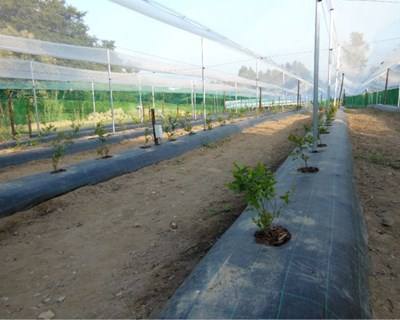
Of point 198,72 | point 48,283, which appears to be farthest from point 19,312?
point 198,72

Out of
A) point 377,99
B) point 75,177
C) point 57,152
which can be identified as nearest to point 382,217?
point 75,177

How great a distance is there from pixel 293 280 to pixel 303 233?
693 millimetres

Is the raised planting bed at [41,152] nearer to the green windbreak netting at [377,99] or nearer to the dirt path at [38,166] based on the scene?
the dirt path at [38,166]

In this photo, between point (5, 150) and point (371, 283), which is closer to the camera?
point (371, 283)

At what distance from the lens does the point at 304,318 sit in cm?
156

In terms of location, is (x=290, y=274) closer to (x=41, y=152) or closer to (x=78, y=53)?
(x=41, y=152)

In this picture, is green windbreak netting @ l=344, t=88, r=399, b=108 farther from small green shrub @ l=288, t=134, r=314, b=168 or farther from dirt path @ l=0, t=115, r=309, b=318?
dirt path @ l=0, t=115, r=309, b=318

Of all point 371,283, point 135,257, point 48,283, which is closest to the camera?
point 371,283

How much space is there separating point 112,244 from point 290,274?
75.2 inches

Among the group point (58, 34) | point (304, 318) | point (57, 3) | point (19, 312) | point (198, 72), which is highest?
point (57, 3)

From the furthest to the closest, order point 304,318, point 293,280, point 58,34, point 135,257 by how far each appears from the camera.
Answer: point 58,34
point 135,257
point 293,280
point 304,318

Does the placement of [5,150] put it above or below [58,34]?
below

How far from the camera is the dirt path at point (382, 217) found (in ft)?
7.29

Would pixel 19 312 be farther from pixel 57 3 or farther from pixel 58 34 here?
pixel 57 3
